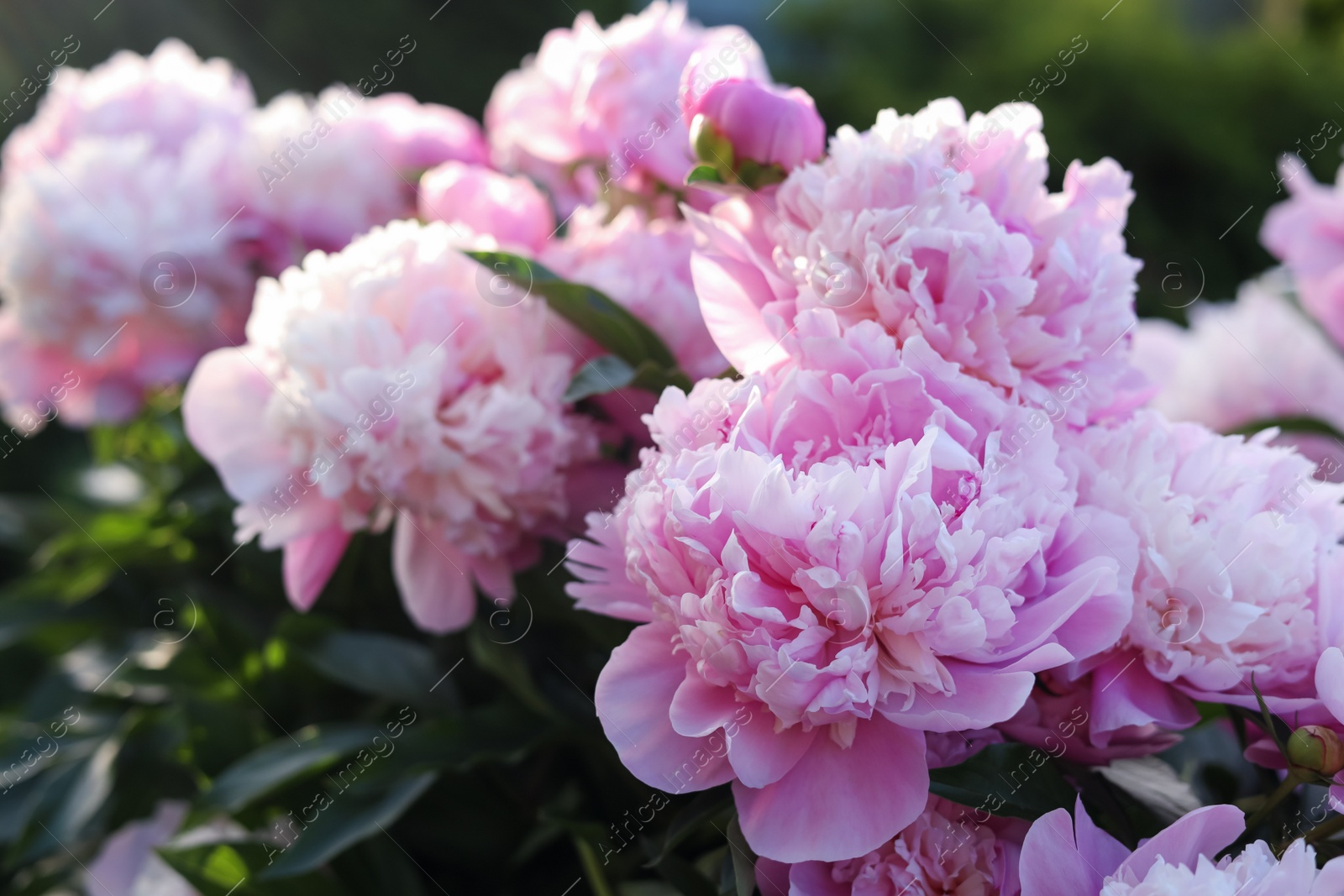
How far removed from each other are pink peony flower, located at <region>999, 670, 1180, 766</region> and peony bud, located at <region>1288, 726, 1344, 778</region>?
41 millimetres

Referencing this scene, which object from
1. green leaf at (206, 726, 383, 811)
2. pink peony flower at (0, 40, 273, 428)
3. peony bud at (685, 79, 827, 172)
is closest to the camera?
peony bud at (685, 79, 827, 172)

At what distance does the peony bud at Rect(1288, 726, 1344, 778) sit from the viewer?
0.95 feet

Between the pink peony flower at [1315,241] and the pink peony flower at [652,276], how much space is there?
0.48 meters

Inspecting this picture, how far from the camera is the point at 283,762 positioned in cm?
49

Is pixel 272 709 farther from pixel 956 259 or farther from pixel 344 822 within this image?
pixel 956 259

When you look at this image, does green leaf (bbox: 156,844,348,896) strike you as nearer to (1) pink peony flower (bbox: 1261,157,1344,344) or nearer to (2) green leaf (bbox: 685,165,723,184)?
(2) green leaf (bbox: 685,165,723,184)

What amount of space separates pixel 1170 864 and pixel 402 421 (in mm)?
307

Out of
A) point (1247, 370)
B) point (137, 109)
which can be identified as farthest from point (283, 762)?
point (1247, 370)

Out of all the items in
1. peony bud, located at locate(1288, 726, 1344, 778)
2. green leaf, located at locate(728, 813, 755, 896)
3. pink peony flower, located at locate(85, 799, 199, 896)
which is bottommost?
pink peony flower, located at locate(85, 799, 199, 896)

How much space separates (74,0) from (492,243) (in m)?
1.26

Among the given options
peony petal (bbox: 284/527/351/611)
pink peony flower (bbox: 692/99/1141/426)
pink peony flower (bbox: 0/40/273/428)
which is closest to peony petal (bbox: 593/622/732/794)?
pink peony flower (bbox: 692/99/1141/426)

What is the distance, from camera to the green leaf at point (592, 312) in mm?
421

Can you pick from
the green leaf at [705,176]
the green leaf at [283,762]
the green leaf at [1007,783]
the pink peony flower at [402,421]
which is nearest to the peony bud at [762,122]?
the green leaf at [705,176]

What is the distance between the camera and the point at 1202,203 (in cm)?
226
